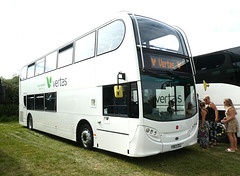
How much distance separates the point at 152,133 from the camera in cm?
524

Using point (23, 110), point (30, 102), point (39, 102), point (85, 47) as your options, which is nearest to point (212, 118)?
point (85, 47)

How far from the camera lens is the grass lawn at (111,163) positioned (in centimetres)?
504

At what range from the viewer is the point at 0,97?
593 cm

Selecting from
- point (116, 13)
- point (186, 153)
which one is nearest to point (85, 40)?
point (116, 13)

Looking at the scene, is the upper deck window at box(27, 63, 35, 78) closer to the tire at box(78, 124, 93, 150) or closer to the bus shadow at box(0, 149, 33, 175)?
the tire at box(78, 124, 93, 150)

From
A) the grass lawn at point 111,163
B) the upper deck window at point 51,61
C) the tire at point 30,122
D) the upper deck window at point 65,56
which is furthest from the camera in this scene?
the tire at point 30,122

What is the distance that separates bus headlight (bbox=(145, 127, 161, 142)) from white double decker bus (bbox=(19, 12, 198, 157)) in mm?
25

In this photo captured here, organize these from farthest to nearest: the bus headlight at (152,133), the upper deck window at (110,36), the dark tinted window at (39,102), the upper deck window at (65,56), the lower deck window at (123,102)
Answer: the dark tinted window at (39,102) < the upper deck window at (65,56) < the upper deck window at (110,36) < the lower deck window at (123,102) < the bus headlight at (152,133)

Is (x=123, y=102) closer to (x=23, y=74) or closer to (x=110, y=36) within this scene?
(x=110, y=36)

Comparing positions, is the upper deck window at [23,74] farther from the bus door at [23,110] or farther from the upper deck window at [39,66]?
the upper deck window at [39,66]

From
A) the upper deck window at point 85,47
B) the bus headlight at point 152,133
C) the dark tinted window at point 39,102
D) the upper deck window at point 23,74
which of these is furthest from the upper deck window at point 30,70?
the bus headlight at point 152,133

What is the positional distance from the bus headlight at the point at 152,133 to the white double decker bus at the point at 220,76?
4.24 metres

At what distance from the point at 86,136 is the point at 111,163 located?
5.80 ft

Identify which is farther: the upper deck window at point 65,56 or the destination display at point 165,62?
the upper deck window at point 65,56
